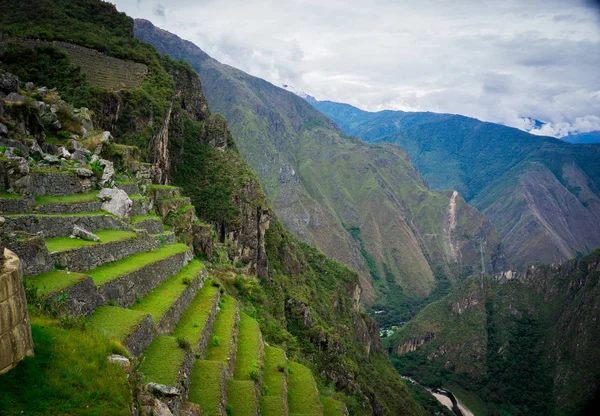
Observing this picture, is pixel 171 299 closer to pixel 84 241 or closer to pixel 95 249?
pixel 95 249

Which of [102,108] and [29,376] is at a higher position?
[102,108]

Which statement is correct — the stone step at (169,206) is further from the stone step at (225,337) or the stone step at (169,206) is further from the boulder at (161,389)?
the boulder at (161,389)

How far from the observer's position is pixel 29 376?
6.75m

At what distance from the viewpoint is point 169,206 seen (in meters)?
34.0

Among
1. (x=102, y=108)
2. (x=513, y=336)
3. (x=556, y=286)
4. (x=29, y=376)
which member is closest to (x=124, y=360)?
(x=29, y=376)

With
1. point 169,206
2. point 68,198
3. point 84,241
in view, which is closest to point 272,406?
point 84,241

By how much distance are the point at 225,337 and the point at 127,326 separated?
7.20 meters

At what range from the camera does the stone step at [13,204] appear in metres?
15.1

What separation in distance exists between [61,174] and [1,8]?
42.5m

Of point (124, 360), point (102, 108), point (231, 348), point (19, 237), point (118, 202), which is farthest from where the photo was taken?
point (102, 108)

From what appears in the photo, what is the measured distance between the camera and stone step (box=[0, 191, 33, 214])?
15073mm

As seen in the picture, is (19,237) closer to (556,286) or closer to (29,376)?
(29,376)

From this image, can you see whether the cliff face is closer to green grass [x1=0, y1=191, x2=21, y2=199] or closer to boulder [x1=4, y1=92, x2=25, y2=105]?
green grass [x1=0, y1=191, x2=21, y2=199]

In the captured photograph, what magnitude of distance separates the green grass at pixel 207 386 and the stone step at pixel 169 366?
1.16 feet
